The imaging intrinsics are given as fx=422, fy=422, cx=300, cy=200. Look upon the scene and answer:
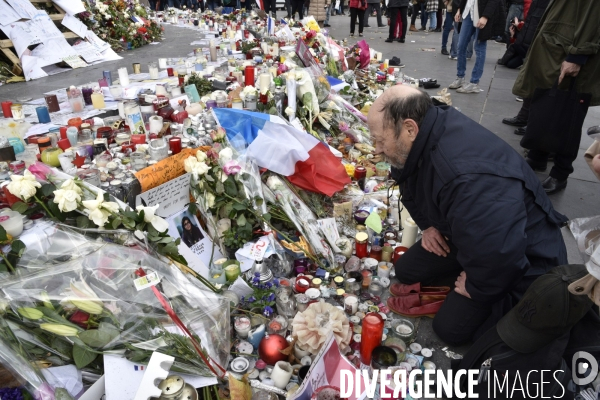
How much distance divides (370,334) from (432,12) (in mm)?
12005

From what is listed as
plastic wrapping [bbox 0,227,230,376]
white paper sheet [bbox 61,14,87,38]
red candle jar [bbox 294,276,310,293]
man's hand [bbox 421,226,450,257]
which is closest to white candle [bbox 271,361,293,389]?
plastic wrapping [bbox 0,227,230,376]

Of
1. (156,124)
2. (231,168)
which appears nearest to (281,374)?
(231,168)

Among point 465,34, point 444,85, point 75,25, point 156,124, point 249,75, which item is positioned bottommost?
point 444,85

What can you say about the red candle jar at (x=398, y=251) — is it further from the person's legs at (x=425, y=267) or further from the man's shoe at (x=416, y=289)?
the man's shoe at (x=416, y=289)

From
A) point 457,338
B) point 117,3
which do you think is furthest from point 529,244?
point 117,3

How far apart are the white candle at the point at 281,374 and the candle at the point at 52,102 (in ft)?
10.9

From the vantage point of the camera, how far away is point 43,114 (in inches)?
138

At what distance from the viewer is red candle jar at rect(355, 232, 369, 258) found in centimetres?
266

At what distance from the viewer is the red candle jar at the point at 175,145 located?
2.59 meters

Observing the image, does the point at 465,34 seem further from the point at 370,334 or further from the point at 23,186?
the point at 23,186

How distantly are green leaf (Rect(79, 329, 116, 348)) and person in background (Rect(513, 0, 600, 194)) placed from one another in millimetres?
3381

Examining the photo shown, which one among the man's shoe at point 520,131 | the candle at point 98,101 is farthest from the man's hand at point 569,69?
the candle at point 98,101

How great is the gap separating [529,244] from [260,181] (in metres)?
1.52

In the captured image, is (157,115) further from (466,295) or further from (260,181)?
(466,295)
